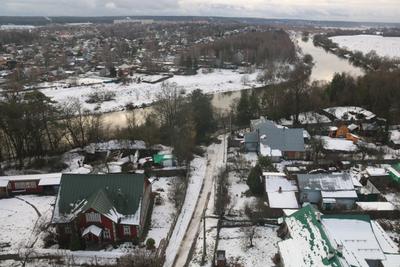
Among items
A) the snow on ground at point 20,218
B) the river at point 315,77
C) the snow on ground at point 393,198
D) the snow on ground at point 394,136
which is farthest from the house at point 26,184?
the snow on ground at point 394,136

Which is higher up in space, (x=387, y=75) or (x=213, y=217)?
(x=387, y=75)

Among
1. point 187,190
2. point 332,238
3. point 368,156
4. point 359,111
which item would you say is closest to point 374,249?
point 332,238

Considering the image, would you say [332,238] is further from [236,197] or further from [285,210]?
[236,197]

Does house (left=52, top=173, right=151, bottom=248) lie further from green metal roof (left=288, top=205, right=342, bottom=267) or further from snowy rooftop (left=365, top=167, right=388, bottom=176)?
snowy rooftop (left=365, top=167, right=388, bottom=176)

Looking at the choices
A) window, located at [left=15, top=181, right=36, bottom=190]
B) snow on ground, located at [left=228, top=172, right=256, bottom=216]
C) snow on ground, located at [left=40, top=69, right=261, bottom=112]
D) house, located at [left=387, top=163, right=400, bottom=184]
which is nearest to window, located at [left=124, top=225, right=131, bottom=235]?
snow on ground, located at [left=228, top=172, right=256, bottom=216]

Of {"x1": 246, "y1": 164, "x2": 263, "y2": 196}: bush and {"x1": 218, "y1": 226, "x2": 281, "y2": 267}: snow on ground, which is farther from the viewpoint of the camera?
{"x1": 246, "y1": 164, "x2": 263, "y2": 196}: bush

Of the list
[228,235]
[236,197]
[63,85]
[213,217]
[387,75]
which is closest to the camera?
[228,235]
